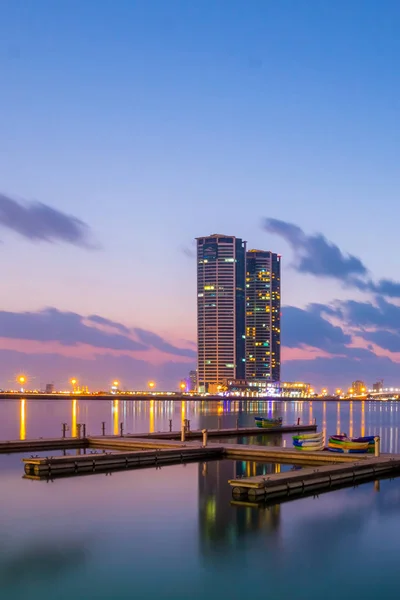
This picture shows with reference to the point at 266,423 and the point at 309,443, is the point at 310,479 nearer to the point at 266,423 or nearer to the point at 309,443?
the point at 309,443

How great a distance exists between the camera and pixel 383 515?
30312 mm

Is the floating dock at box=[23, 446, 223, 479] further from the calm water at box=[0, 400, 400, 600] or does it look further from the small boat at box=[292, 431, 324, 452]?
the small boat at box=[292, 431, 324, 452]

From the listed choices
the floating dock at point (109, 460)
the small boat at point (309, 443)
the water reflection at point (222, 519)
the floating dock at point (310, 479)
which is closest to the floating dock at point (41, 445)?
the floating dock at point (109, 460)

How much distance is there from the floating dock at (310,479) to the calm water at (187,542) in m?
0.84

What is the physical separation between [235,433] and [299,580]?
4826 centimetres

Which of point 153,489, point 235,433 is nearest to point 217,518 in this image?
point 153,489

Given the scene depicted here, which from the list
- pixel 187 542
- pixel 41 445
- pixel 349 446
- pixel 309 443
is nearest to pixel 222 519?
pixel 187 542

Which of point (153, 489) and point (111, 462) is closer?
point (153, 489)

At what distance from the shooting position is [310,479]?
32906 mm

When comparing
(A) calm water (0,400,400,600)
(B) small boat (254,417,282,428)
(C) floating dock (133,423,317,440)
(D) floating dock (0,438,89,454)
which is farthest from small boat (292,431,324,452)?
(B) small boat (254,417,282,428)

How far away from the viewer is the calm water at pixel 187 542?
20.5 m

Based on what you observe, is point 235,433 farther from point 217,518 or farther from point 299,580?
point 299,580

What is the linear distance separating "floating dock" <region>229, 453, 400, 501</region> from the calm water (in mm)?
845

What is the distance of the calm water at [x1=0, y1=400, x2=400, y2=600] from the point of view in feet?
67.4
